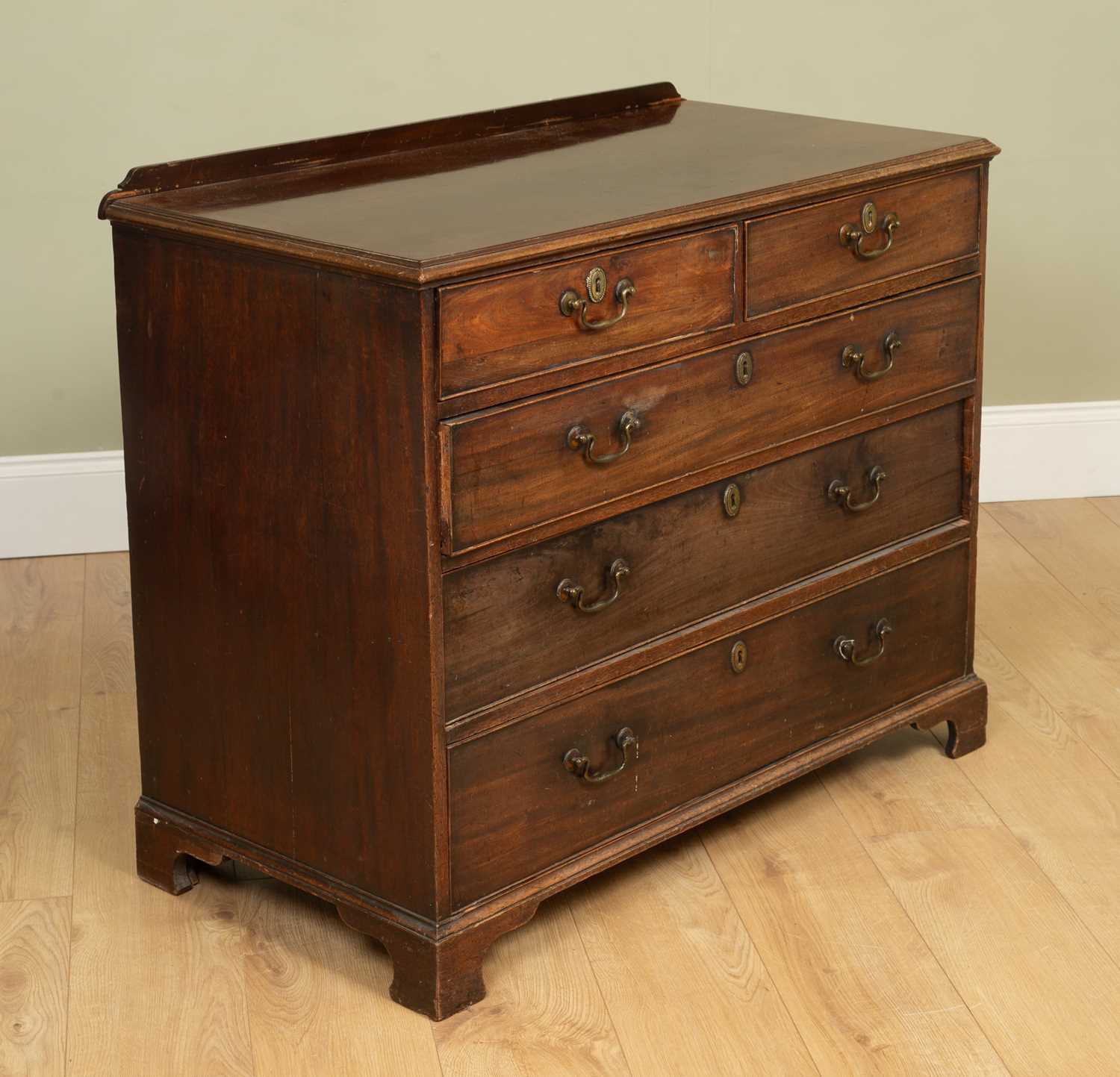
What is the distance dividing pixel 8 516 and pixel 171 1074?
69.7 inches

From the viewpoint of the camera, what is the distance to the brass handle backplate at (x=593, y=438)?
2090 millimetres

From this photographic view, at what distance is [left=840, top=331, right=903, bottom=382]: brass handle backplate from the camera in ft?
7.95

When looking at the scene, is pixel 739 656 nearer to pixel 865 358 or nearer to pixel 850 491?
pixel 850 491

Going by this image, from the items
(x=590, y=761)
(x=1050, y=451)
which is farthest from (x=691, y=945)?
(x=1050, y=451)

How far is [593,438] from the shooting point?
6.91 feet

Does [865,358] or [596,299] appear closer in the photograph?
[596,299]

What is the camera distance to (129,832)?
101 inches

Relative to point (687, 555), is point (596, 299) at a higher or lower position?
higher

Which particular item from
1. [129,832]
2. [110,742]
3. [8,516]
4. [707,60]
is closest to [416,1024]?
[129,832]

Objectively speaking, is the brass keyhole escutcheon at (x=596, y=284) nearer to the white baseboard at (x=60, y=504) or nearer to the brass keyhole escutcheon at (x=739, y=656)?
the brass keyhole escutcheon at (x=739, y=656)

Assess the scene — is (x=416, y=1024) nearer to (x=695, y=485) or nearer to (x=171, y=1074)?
(x=171, y=1074)

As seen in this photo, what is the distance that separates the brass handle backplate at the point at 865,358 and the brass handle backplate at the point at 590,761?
569mm

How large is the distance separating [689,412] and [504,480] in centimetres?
30

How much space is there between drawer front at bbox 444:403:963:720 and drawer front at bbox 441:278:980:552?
51 millimetres
